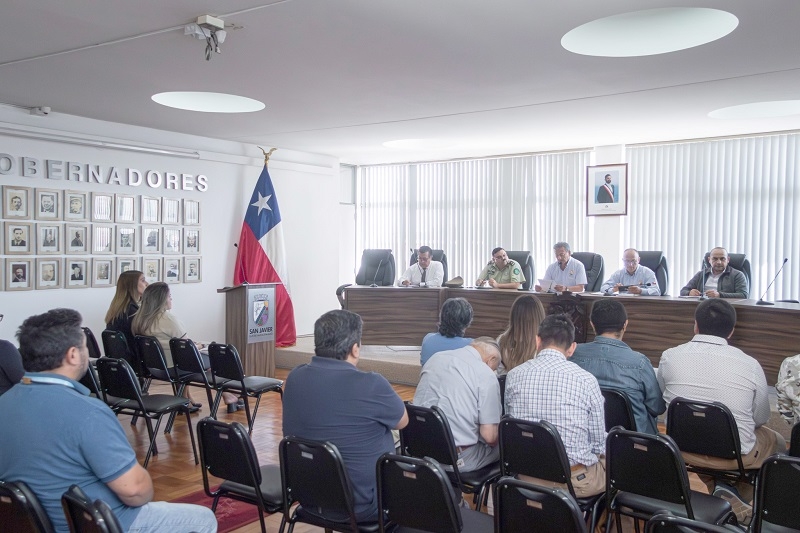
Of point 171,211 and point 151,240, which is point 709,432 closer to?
point 151,240

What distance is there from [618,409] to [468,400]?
2.46 ft

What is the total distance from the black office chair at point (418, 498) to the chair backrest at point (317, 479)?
0.43 ft

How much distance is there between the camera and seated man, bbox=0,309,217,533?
1.92 metres

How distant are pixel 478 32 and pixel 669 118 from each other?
360 cm

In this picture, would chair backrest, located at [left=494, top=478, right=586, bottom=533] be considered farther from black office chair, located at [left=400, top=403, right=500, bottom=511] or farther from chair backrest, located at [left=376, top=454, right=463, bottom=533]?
black office chair, located at [left=400, top=403, right=500, bottom=511]

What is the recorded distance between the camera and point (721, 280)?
6.19 metres

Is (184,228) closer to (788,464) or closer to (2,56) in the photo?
(2,56)

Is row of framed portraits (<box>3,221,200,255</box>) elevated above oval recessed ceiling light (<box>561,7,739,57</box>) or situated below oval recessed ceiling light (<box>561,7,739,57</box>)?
below

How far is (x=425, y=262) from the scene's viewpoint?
7.84 m

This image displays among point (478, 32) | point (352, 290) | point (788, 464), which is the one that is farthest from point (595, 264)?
point (788, 464)

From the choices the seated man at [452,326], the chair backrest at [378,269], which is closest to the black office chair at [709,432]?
the seated man at [452,326]

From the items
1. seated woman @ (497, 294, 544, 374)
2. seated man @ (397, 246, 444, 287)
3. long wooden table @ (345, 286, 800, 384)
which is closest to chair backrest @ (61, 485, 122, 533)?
seated woman @ (497, 294, 544, 374)

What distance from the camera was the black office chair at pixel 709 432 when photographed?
2.83 metres

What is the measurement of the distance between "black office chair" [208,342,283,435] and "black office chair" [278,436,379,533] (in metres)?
2.12
